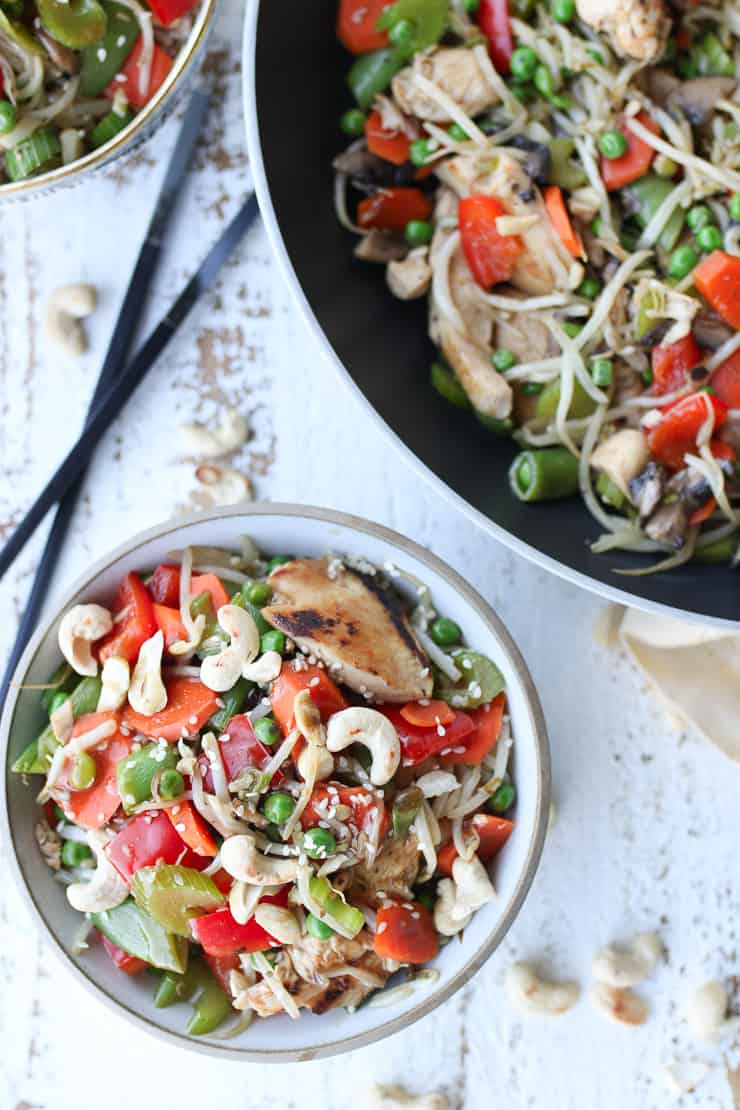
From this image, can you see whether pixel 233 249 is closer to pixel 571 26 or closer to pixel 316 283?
pixel 316 283

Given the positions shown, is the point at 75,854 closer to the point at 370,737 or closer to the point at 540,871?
the point at 370,737

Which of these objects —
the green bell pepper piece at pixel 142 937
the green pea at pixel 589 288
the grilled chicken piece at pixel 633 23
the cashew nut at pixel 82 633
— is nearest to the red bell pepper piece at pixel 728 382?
the green pea at pixel 589 288

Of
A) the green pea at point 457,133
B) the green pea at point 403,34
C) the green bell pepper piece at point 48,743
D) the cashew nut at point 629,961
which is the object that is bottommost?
the cashew nut at point 629,961

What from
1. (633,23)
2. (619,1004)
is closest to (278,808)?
(619,1004)

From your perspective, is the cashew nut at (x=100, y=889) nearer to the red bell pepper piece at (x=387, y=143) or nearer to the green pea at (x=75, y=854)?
the green pea at (x=75, y=854)

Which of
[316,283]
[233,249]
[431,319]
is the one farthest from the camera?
[233,249]

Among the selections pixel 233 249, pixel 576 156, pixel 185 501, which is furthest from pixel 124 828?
pixel 576 156
